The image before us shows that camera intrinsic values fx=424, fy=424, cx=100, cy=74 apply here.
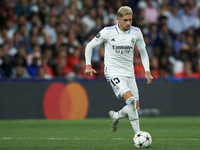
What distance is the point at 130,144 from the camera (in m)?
7.47

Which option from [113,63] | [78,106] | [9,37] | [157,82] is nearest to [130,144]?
[113,63]

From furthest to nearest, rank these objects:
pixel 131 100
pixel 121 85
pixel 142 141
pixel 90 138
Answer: pixel 90 138 → pixel 121 85 → pixel 131 100 → pixel 142 141

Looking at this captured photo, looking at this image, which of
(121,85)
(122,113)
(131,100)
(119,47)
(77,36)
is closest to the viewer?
(131,100)

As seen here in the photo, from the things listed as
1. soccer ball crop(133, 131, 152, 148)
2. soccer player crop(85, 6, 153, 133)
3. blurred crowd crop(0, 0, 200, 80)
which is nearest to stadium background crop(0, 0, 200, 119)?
blurred crowd crop(0, 0, 200, 80)

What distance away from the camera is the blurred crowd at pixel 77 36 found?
1405cm

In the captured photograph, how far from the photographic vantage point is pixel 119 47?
7754mm

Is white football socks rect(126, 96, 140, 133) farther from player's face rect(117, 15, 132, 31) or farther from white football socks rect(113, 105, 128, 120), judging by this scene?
player's face rect(117, 15, 132, 31)

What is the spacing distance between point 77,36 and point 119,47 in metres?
8.21

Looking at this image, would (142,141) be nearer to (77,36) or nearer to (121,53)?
(121,53)

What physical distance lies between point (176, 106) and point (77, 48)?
3949mm

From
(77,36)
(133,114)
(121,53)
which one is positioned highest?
(121,53)

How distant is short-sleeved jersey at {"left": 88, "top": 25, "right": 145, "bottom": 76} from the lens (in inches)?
305

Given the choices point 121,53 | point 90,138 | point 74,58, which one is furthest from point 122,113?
point 74,58

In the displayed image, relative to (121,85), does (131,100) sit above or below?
below
